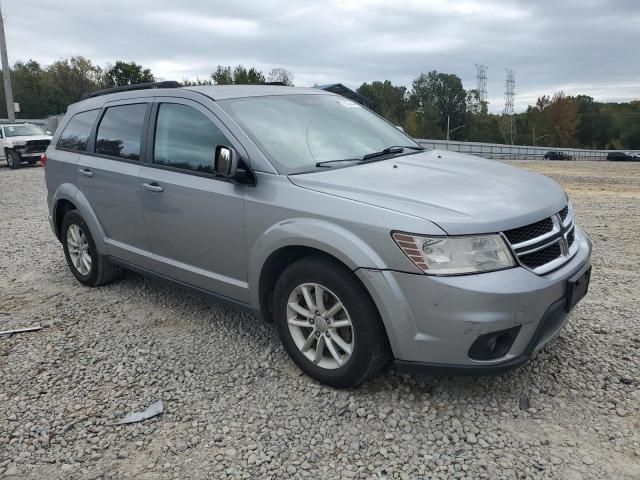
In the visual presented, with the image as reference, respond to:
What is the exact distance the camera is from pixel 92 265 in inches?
197

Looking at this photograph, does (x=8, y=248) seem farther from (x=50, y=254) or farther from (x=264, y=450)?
(x=264, y=450)

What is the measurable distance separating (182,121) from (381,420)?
2487 millimetres

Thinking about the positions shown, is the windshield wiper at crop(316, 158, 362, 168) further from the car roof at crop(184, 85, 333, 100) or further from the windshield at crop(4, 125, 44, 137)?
the windshield at crop(4, 125, 44, 137)

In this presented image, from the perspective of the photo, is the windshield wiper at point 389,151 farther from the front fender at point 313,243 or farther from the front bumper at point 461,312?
the front bumper at point 461,312

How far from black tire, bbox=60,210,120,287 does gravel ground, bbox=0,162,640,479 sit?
54cm

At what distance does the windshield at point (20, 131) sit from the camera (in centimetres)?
1989

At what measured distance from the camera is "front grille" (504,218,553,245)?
2.75 m

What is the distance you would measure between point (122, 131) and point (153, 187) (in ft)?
2.83

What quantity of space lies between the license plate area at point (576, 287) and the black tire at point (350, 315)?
1.02 m

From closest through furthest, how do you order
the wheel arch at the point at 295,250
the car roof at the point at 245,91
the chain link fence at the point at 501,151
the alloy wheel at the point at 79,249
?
the wheel arch at the point at 295,250 → the car roof at the point at 245,91 → the alloy wheel at the point at 79,249 → the chain link fence at the point at 501,151

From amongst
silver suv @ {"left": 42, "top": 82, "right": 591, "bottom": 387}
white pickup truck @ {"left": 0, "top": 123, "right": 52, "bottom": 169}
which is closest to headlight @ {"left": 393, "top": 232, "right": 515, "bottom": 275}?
silver suv @ {"left": 42, "top": 82, "right": 591, "bottom": 387}

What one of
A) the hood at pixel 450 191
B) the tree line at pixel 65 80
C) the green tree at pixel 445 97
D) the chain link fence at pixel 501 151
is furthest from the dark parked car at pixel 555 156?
the hood at pixel 450 191

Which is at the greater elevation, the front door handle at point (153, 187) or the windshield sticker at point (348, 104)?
the windshield sticker at point (348, 104)

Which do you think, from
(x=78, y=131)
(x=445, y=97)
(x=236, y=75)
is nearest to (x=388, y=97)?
(x=445, y=97)
